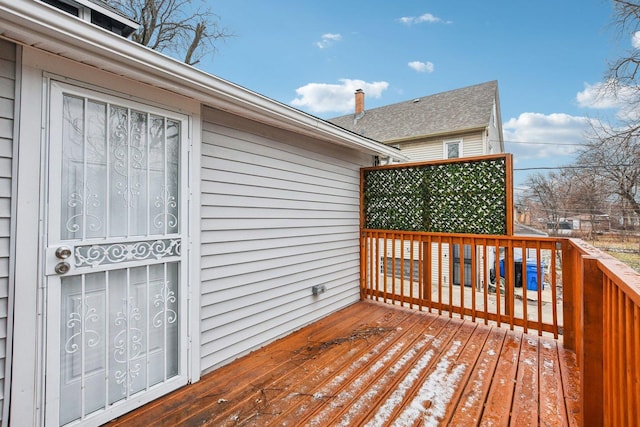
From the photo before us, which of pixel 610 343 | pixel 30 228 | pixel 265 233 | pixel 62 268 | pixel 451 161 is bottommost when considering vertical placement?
pixel 610 343

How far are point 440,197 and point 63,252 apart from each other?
378 cm

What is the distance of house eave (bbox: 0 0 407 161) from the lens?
1488 millimetres

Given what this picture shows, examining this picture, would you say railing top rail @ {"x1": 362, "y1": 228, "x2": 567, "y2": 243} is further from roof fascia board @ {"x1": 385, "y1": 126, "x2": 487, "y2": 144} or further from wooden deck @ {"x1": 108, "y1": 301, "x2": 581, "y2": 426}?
roof fascia board @ {"x1": 385, "y1": 126, "x2": 487, "y2": 144}

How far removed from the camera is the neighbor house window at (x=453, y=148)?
10.5 metres

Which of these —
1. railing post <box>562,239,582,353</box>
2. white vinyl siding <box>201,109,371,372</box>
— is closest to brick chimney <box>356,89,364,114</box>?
white vinyl siding <box>201,109,371,372</box>

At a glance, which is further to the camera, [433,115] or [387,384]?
[433,115]

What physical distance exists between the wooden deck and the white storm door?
0.28 metres

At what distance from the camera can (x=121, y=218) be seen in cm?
208

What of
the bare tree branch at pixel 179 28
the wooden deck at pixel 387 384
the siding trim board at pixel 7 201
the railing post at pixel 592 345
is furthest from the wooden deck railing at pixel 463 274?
the bare tree branch at pixel 179 28

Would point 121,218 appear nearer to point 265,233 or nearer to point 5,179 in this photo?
point 5,179

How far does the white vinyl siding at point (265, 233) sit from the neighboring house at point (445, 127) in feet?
24.0

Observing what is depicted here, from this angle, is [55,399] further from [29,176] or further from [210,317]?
[29,176]

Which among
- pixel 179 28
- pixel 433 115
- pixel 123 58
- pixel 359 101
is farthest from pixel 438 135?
pixel 123 58

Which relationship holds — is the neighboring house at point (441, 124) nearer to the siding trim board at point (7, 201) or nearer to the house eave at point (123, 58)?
the house eave at point (123, 58)
